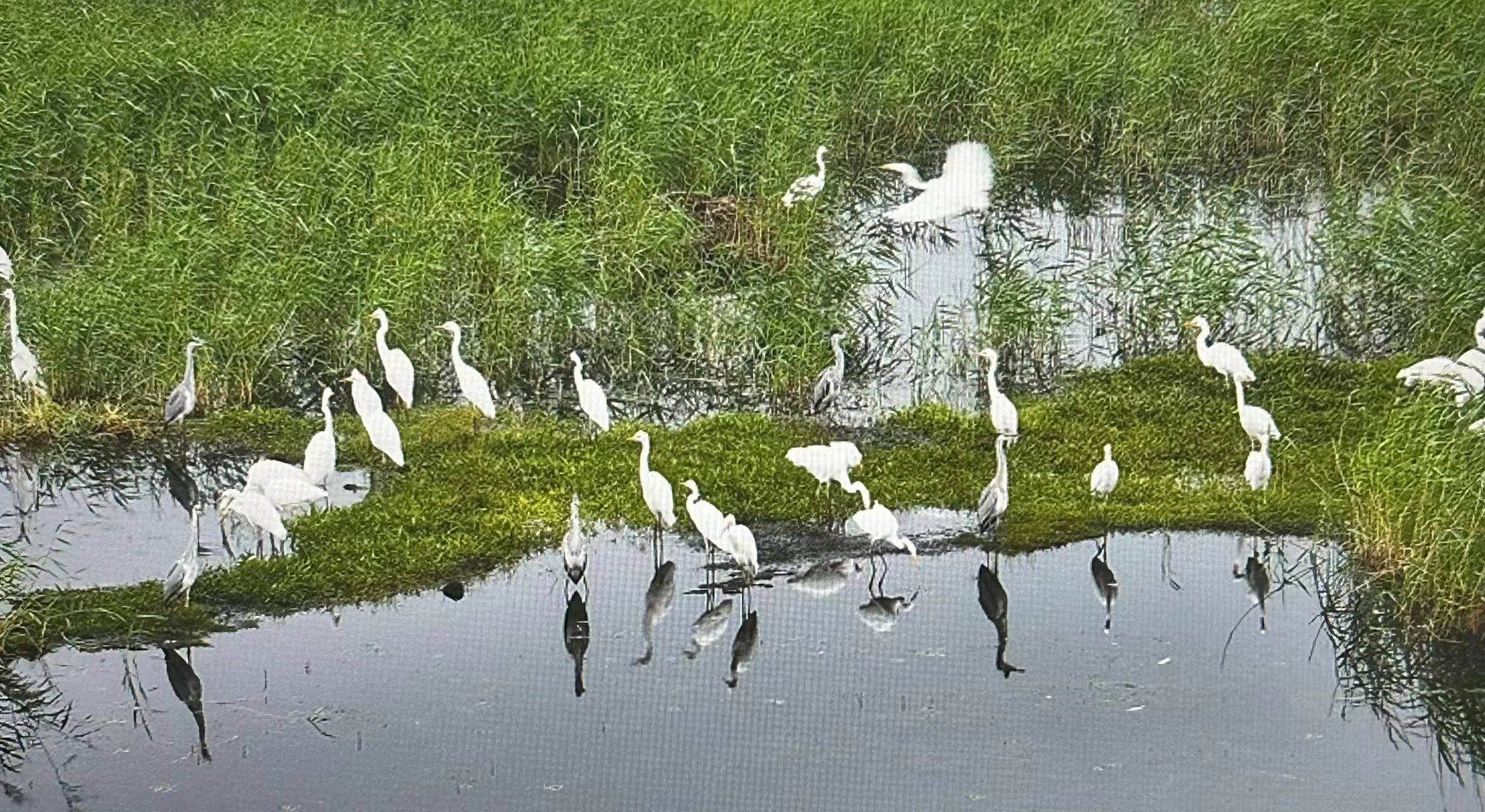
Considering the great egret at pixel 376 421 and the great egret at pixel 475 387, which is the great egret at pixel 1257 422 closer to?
the great egret at pixel 475 387

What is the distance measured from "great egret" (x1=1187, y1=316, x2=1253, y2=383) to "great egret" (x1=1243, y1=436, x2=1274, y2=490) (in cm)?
54

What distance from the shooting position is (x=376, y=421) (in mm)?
7535

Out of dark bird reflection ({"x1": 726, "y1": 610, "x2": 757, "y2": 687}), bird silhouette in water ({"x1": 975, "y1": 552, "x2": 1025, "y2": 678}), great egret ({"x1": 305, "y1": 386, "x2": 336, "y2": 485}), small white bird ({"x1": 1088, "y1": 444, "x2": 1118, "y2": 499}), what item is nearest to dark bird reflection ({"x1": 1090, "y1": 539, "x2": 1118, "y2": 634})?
small white bird ({"x1": 1088, "y1": 444, "x2": 1118, "y2": 499})

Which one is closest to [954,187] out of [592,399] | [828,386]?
[828,386]

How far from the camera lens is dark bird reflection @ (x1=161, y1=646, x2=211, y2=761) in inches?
234

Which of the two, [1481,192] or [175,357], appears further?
[1481,192]

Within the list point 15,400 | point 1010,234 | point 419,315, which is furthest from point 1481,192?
point 15,400

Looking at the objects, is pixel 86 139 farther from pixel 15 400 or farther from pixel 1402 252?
pixel 1402 252

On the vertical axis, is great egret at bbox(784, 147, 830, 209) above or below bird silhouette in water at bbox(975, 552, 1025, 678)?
above

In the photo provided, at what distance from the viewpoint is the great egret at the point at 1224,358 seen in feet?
26.2

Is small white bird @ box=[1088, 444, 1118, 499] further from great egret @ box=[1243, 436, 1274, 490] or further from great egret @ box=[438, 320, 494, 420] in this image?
great egret @ box=[438, 320, 494, 420]

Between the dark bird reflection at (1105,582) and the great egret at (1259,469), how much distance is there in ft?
2.03

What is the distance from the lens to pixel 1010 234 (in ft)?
35.0

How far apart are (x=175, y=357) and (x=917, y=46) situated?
16.6 ft
